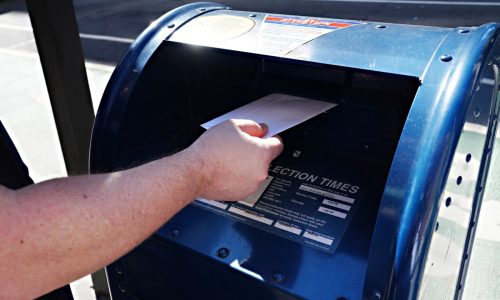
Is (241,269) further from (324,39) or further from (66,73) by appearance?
(66,73)

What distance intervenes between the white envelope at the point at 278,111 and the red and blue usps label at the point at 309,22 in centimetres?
21

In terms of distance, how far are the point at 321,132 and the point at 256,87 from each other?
0.25 meters

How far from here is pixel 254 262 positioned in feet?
3.79

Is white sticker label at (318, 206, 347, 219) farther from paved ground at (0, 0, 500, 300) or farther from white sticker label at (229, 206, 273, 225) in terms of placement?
paved ground at (0, 0, 500, 300)

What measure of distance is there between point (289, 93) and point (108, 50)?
539cm

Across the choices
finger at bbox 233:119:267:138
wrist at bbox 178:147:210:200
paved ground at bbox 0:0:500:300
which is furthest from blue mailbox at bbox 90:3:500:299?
paved ground at bbox 0:0:500:300

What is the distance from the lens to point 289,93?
1.40 metres

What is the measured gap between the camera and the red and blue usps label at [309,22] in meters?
1.32

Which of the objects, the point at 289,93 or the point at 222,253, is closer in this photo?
the point at 222,253

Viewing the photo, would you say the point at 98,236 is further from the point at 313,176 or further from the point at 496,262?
the point at 496,262

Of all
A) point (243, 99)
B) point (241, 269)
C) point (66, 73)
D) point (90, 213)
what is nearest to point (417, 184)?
point (241, 269)

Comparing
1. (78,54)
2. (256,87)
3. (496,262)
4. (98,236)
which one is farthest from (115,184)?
(496,262)

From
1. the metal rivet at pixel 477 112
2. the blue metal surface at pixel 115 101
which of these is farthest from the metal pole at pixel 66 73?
the metal rivet at pixel 477 112

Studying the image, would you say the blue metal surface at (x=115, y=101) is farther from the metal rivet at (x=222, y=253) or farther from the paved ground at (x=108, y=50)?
the paved ground at (x=108, y=50)
